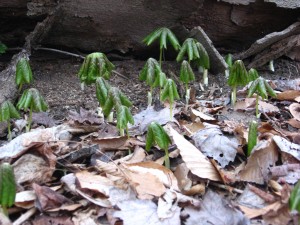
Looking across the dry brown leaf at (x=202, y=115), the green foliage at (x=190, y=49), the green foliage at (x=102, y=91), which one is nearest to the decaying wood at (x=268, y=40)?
the green foliage at (x=190, y=49)

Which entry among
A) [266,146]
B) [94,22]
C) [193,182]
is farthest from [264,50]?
[193,182]

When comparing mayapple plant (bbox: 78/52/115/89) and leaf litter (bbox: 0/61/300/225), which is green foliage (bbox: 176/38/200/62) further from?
leaf litter (bbox: 0/61/300/225)

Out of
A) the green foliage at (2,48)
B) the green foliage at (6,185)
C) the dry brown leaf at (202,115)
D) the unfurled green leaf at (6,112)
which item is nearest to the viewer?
the green foliage at (6,185)

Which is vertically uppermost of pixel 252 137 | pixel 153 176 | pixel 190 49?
pixel 190 49

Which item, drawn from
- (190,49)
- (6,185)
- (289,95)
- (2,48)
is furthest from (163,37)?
(6,185)

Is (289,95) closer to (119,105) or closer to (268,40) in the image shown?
(268,40)

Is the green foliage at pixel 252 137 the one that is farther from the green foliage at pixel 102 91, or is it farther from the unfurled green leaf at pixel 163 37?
the unfurled green leaf at pixel 163 37

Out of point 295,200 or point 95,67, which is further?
point 95,67

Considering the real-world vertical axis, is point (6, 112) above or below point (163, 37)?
below
